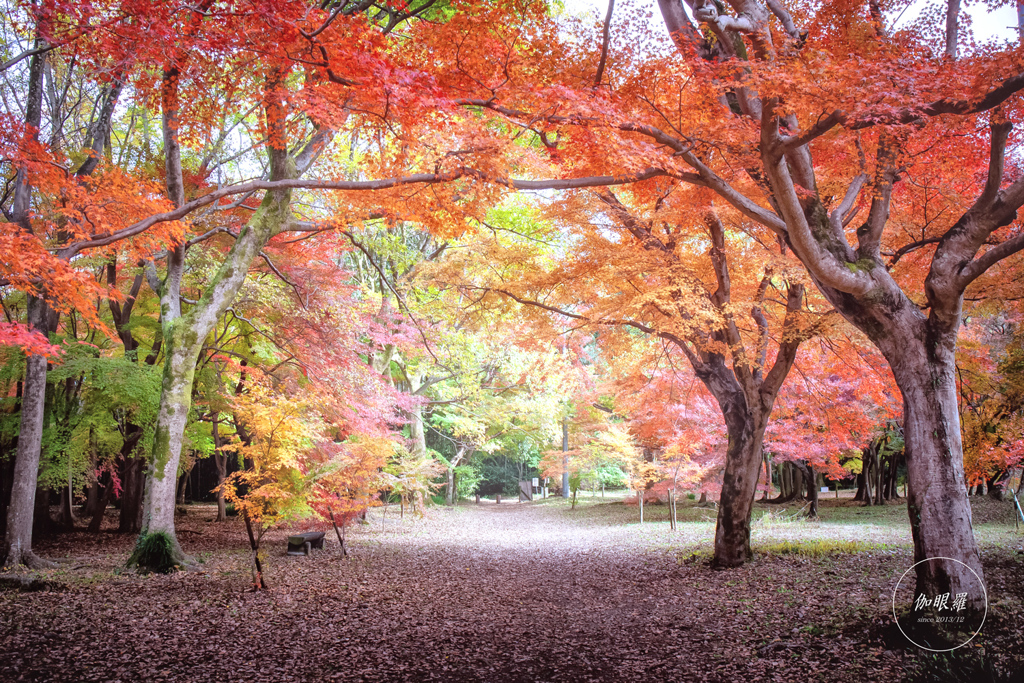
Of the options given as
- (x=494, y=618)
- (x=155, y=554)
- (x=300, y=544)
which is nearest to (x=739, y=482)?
(x=494, y=618)

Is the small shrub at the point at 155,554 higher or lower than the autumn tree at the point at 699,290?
lower

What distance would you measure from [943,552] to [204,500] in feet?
84.3

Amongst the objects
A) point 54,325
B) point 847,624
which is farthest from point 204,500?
point 847,624

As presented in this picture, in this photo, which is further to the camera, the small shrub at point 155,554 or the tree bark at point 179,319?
the tree bark at point 179,319

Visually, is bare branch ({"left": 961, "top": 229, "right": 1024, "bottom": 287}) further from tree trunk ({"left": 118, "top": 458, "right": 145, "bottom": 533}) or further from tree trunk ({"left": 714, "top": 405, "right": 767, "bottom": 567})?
tree trunk ({"left": 118, "top": 458, "right": 145, "bottom": 533})

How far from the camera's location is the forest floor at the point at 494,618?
13.0ft

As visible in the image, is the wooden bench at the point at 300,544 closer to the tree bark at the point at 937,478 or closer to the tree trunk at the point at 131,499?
the tree trunk at the point at 131,499

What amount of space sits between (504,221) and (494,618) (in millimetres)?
10755

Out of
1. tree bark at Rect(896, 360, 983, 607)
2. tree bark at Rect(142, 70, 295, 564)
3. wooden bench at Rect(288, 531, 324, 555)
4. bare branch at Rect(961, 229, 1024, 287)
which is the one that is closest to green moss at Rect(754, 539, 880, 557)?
tree bark at Rect(896, 360, 983, 607)

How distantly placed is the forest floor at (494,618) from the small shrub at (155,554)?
25 cm

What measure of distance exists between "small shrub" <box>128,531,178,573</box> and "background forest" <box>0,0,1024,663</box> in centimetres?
4

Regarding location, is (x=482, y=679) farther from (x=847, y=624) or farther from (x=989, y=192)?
(x=989, y=192)

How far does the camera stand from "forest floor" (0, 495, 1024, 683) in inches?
156

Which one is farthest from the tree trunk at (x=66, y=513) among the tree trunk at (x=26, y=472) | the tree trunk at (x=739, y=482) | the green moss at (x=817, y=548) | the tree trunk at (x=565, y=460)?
the tree trunk at (x=565, y=460)
